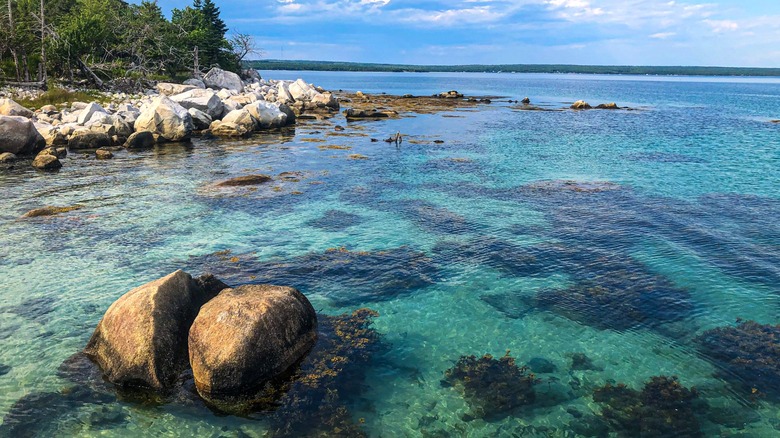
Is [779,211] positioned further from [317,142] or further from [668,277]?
[317,142]

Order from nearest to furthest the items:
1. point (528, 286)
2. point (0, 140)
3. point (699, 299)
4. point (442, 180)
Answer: point (699, 299)
point (528, 286)
point (442, 180)
point (0, 140)

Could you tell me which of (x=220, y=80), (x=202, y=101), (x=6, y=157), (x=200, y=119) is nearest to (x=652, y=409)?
(x=6, y=157)

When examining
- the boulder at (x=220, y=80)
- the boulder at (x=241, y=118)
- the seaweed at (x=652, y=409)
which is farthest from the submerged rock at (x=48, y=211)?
the boulder at (x=220, y=80)

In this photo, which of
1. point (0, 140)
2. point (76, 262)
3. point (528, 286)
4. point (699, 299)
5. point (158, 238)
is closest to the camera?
point (699, 299)

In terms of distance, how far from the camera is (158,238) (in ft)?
63.6

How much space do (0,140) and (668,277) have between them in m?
40.1

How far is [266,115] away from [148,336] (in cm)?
4487

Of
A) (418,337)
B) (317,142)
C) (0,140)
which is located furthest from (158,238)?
(317,142)

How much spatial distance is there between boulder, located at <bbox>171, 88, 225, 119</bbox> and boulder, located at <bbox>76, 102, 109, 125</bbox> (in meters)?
7.99

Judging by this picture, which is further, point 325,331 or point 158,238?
point 158,238

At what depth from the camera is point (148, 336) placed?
33.9 feet

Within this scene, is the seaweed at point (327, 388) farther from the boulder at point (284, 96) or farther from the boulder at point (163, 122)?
the boulder at point (284, 96)

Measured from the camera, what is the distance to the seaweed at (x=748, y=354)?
10625 millimetres

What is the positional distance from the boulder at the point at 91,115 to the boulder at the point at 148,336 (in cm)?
3601
